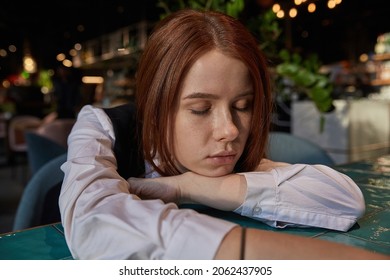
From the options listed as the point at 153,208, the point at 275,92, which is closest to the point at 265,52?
the point at 275,92

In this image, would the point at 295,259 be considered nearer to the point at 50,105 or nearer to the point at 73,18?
the point at 50,105

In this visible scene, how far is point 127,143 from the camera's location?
1053 mm

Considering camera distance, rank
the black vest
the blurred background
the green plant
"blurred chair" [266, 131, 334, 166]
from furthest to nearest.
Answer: the blurred background < the green plant < "blurred chair" [266, 131, 334, 166] < the black vest

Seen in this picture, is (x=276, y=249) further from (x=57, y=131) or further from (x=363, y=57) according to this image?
(x=363, y=57)

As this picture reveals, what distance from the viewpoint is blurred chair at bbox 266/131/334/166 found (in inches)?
72.6

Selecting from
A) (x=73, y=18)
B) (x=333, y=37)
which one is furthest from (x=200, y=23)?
(x=73, y=18)

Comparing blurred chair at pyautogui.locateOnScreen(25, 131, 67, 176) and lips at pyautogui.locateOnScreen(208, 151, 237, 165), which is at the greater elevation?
lips at pyautogui.locateOnScreen(208, 151, 237, 165)

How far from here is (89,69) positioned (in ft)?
53.7

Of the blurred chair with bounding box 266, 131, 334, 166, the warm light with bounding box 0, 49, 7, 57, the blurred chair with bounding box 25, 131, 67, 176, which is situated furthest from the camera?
the warm light with bounding box 0, 49, 7, 57

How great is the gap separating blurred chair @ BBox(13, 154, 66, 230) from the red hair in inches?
20.0

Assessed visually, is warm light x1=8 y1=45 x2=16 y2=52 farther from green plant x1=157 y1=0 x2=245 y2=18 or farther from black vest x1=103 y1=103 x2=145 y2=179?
black vest x1=103 y1=103 x2=145 y2=179

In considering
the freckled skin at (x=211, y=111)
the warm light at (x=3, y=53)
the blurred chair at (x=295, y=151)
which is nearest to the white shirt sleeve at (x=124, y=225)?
the freckled skin at (x=211, y=111)

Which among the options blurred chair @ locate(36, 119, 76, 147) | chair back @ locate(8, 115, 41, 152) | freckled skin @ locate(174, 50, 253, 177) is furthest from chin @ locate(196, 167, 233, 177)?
chair back @ locate(8, 115, 41, 152)

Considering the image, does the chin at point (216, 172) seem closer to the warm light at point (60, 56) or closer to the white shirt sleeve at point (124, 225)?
the white shirt sleeve at point (124, 225)
